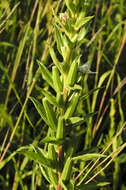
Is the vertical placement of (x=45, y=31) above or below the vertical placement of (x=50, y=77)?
above

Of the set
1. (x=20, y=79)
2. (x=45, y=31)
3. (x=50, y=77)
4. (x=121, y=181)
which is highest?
(x=45, y=31)

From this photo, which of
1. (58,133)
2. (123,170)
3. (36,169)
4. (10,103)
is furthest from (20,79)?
(58,133)

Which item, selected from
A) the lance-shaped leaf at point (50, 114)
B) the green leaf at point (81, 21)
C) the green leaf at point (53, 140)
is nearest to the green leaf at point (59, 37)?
the green leaf at point (81, 21)

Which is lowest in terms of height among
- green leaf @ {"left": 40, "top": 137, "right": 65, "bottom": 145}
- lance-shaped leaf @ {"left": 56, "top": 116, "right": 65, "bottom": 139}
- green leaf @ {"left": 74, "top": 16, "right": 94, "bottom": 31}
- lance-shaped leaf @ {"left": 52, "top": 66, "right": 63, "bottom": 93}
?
green leaf @ {"left": 40, "top": 137, "right": 65, "bottom": 145}

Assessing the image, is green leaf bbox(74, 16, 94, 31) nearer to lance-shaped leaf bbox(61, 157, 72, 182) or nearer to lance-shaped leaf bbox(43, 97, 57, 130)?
lance-shaped leaf bbox(43, 97, 57, 130)

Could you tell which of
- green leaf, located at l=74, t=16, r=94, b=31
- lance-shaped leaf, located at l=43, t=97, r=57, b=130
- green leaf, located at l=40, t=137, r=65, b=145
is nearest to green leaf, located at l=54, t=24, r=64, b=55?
green leaf, located at l=74, t=16, r=94, b=31

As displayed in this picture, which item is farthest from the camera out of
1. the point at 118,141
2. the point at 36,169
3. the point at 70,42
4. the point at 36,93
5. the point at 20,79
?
the point at 20,79

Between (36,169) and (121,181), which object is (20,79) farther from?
(121,181)

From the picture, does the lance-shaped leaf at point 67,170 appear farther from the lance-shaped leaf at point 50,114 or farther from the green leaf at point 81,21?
the green leaf at point 81,21
